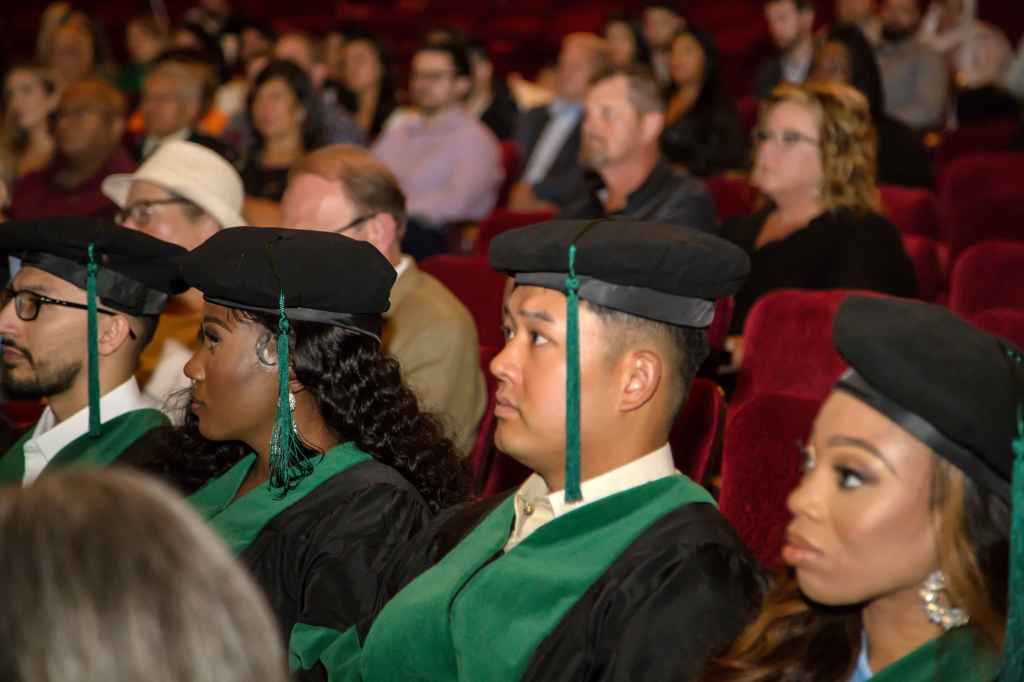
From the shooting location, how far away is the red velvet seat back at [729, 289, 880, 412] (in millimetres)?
3275

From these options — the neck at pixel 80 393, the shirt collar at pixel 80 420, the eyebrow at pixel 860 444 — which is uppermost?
the eyebrow at pixel 860 444

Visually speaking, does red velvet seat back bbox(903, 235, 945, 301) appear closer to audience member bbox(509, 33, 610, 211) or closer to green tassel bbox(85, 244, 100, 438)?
audience member bbox(509, 33, 610, 211)

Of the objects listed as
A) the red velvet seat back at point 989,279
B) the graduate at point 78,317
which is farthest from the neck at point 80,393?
the red velvet seat back at point 989,279

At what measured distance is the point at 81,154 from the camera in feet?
19.0

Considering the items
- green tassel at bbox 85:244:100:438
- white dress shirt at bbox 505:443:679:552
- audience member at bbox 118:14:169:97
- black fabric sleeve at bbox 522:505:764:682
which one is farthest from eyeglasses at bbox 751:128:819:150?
audience member at bbox 118:14:169:97

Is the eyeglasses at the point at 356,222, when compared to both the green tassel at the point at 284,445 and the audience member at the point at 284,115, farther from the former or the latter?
the audience member at the point at 284,115

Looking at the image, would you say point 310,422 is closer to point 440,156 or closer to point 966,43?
point 440,156

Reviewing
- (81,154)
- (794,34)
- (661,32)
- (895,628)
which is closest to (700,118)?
(794,34)

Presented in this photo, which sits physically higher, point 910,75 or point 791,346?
point 910,75

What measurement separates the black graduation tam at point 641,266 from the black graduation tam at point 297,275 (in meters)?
0.40

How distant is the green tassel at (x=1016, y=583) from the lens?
4.67ft

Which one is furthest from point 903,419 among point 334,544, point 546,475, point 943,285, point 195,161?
point 943,285

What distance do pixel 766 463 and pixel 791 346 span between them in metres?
0.97

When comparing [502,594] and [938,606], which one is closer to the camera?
[938,606]
